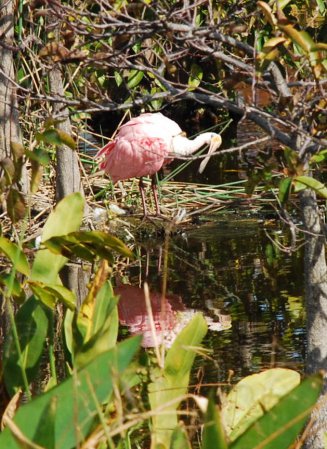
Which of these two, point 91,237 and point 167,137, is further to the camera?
point 167,137

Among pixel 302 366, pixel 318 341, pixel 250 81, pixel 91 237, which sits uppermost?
pixel 250 81

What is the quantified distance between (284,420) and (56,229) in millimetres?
889

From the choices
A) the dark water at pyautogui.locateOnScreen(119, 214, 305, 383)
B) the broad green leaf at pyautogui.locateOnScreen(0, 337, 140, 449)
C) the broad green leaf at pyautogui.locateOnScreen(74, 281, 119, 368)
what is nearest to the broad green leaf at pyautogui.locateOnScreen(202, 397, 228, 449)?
the broad green leaf at pyautogui.locateOnScreen(0, 337, 140, 449)

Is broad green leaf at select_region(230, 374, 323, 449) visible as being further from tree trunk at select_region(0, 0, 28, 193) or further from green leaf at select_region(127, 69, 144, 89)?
green leaf at select_region(127, 69, 144, 89)

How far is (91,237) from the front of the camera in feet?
7.81

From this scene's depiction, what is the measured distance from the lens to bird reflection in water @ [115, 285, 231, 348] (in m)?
4.74

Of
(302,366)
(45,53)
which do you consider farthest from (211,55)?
(302,366)

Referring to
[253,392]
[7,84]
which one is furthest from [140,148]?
[253,392]

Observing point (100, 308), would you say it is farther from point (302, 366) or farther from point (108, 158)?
point (108, 158)

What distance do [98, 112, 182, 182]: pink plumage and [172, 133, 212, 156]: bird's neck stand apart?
→ 0.36 feet

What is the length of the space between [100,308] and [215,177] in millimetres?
6120

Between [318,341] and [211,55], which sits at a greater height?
[211,55]

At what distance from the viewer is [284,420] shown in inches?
73.4

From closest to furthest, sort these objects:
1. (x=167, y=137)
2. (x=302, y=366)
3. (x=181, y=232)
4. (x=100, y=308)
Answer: (x=100, y=308) → (x=302, y=366) → (x=181, y=232) → (x=167, y=137)
